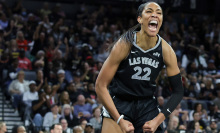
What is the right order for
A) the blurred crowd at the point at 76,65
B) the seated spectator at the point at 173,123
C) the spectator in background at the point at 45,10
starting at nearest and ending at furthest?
1. the blurred crowd at the point at 76,65
2. the seated spectator at the point at 173,123
3. the spectator in background at the point at 45,10

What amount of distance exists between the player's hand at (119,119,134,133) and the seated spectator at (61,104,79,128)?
6.32 meters

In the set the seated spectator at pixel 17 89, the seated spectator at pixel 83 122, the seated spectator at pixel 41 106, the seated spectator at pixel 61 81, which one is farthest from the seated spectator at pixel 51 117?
the seated spectator at pixel 61 81

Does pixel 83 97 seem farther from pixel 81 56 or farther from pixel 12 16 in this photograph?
pixel 12 16

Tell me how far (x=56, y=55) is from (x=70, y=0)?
16.1 ft

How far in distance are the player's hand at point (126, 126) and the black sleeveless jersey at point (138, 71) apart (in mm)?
319

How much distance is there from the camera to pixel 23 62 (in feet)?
38.6

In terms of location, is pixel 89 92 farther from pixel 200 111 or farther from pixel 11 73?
pixel 200 111

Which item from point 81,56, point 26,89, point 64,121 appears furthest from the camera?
point 81,56

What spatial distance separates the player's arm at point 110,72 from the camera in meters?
4.14

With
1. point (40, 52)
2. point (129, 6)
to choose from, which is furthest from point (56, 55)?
point (129, 6)

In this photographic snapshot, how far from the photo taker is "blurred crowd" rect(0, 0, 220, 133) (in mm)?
10562

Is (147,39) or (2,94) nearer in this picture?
(147,39)

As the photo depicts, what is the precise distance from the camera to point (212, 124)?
11.4m

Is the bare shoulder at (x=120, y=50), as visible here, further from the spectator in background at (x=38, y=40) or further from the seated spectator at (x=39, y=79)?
the spectator in background at (x=38, y=40)
